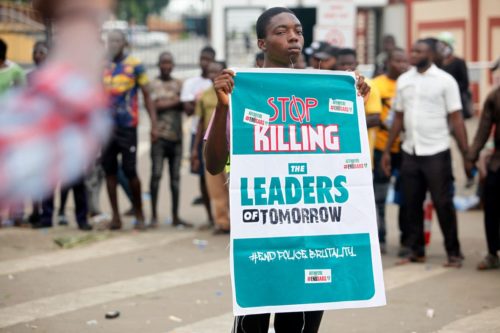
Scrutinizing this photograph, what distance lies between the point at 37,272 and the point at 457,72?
6564 millimetres

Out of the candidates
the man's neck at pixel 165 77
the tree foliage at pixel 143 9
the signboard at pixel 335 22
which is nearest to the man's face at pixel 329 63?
the man's neck at pixel 165 77

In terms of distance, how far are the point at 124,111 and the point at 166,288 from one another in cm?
312

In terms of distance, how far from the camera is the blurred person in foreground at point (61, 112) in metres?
1.94

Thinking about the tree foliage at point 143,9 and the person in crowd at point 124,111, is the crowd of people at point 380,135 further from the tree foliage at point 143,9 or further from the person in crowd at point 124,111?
the tree foliage at point 143,9

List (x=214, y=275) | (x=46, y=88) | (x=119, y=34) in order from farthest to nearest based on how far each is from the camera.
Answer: (x=119, y=34) < (x=214, y=275) < (x=46, y=88)

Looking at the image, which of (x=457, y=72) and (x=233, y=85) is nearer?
(x=233, y=85)

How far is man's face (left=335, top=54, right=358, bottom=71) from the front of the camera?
9500mm

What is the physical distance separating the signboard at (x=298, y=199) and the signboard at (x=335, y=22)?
8524mm

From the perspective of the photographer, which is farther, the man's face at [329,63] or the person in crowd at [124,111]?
the person in crowd at [124,111]

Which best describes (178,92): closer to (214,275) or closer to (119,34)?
(119,34)

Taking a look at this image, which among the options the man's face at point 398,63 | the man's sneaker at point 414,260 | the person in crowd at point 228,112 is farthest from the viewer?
the man's face at point 398,63

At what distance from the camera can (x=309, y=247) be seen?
183 inches

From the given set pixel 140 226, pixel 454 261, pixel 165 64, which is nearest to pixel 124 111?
pixel 165 64

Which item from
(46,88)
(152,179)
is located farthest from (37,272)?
(46,88)
